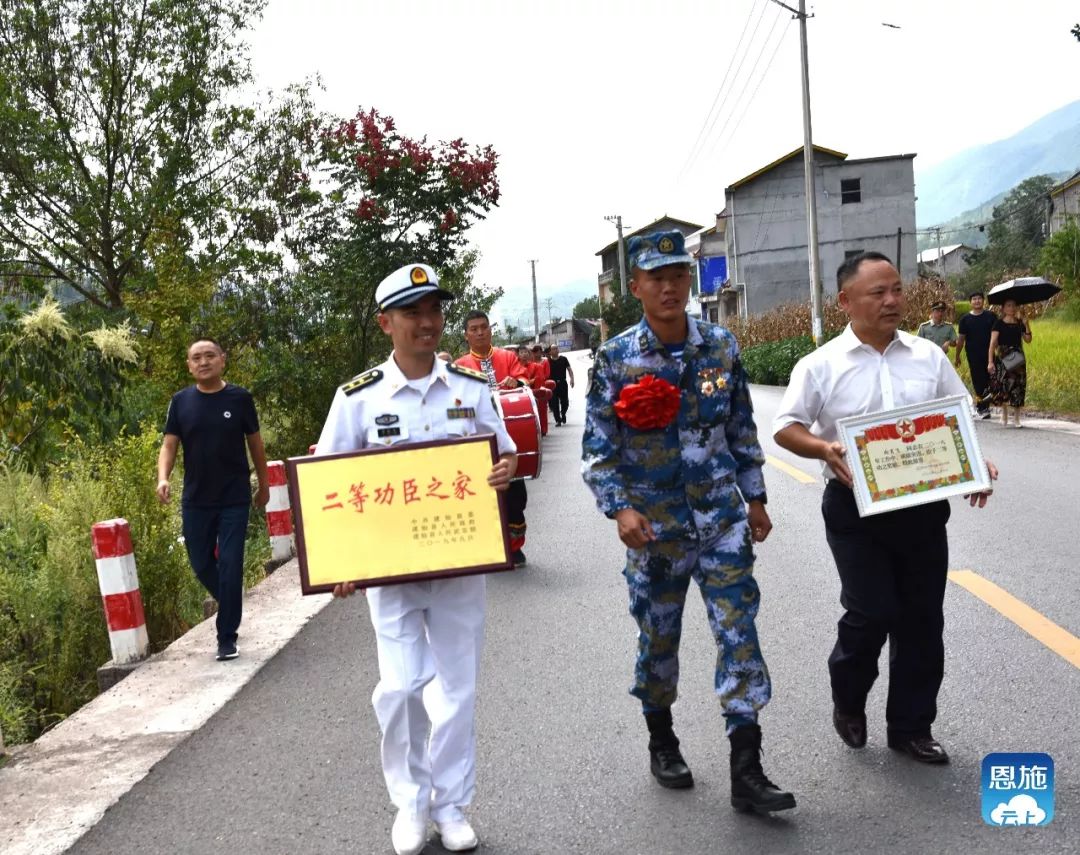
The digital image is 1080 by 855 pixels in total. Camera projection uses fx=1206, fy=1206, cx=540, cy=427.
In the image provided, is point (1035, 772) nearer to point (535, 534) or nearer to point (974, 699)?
point (974, 699)

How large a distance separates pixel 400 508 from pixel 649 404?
36.5 inches

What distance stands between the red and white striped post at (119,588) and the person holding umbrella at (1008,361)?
526 inches

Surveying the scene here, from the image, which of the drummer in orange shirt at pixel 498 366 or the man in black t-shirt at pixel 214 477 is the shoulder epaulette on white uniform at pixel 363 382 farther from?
the drummer in orange shirt at pixel 498 366

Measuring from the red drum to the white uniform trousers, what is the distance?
3.96 metres

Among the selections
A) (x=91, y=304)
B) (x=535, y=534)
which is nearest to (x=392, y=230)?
(x=91, y=304)

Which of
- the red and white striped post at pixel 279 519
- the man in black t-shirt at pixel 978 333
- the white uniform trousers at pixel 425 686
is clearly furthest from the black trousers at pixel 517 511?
the man in black t-shirt at pixel 978 333

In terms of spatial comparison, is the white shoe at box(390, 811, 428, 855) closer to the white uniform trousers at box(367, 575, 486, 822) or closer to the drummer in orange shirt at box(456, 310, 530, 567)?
the white uniform trousers at box(367, 575, 486, 822)

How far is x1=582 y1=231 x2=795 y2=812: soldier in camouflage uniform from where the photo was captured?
13.7 ft

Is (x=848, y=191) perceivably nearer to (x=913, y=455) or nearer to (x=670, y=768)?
(x=913, y=455)

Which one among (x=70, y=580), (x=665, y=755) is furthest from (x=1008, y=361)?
(x=665, y=755)

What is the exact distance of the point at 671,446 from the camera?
423 cm

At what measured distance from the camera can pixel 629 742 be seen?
5.04 meters

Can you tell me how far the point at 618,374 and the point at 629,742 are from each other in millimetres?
1688

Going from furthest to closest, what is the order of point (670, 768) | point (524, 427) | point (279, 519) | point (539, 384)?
point (539, 384) → point (279, 519) → point (524, 427) → point (670, 768)
